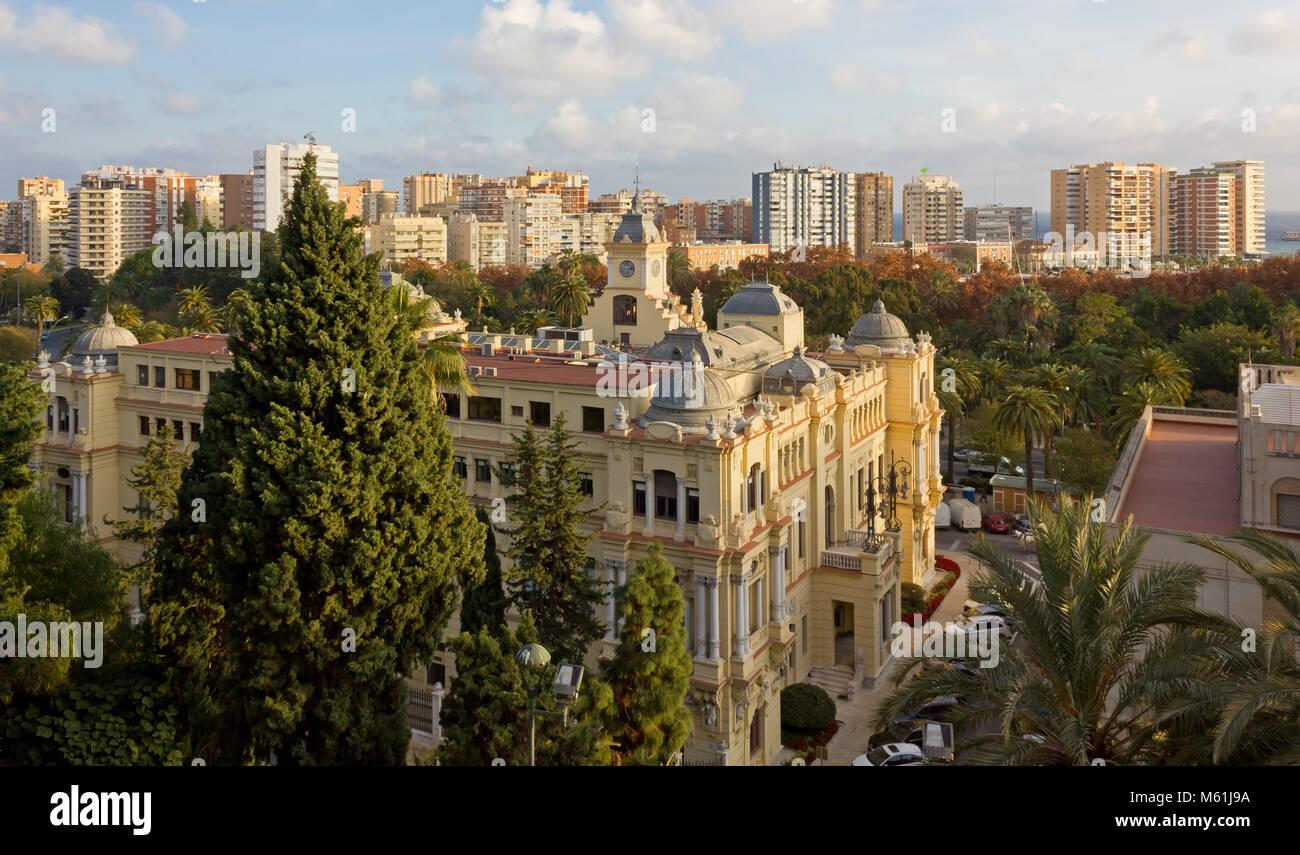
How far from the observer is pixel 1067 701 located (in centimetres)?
1817

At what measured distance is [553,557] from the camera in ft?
95.1

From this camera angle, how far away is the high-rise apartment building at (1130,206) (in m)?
181

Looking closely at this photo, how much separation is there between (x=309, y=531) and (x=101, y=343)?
3105 cm

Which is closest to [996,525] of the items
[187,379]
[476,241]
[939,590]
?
[939,590]

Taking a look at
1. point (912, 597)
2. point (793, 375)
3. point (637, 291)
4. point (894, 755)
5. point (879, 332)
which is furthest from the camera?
point (637, 291)

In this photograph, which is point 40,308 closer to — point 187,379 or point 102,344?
point 102,344

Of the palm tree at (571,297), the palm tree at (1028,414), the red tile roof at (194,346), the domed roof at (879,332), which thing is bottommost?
the palm tree at (1028,414)

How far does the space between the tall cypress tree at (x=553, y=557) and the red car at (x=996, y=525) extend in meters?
34.4

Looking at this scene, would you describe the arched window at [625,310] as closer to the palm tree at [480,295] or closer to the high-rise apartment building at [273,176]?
the palm tree at [480,295]

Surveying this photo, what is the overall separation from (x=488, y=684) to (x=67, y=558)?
33.6 feet

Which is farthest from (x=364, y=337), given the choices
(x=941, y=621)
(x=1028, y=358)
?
(x=1028, y=358)

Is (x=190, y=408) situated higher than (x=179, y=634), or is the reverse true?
(x=190, y=408)

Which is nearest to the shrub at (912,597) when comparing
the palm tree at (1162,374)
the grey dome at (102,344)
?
the palm tree at (1162,374)

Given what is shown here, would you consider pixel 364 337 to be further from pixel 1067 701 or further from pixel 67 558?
pixel 1067 701
